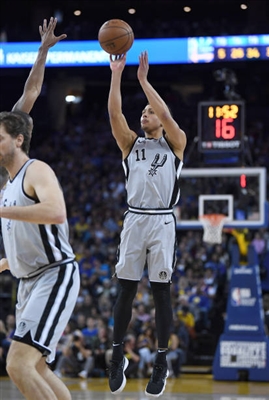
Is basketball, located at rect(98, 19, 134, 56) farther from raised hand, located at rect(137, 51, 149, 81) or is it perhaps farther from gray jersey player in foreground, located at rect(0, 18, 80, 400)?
gray jersey player in foreground, located at rect(0, 18, 80, 400)

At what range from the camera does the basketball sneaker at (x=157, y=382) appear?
7672 mm

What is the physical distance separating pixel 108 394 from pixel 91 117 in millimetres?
17413

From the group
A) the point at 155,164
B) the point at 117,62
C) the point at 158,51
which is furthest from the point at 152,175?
the point at 158,51

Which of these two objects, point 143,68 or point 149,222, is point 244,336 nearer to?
point 149,222

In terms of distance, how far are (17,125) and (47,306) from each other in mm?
1327

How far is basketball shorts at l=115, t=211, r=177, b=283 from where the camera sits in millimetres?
7867

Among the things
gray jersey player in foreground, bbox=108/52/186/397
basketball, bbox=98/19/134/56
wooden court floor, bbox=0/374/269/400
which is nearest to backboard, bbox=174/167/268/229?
wooden court floor, bbox=0/374/269/400

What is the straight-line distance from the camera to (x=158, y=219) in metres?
7.91

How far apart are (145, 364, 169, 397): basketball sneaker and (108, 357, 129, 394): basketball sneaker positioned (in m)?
0.26

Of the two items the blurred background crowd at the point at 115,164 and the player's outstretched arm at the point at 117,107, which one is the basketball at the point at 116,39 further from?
the blurred background crowd at the point at 115,164

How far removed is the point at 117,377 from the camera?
779 centimetres

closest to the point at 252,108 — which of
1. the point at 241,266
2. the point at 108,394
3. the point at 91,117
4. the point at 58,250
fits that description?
the point at 91,117

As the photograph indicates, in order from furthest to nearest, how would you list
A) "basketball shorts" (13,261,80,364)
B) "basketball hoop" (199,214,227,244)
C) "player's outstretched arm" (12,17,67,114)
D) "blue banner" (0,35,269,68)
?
"blue banner" (0,35,269,68) → "basketball hoop" (199,214,227,244) → "player's outstretched arm" (12,17,67,114) → "basketball shorts" (13,261,80,364)

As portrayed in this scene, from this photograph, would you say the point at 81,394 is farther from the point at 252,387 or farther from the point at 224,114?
the point at 224,114
